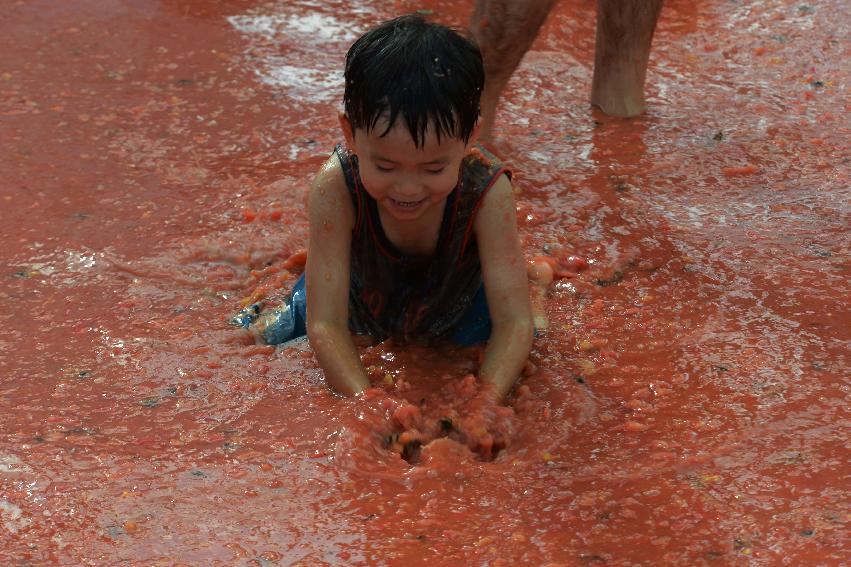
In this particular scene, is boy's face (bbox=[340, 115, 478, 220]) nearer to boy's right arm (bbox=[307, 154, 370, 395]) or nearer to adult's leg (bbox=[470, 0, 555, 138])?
boy's right arm (bbox=[307, 154, 370, 395])

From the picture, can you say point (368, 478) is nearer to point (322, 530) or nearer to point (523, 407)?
point (322, 530)

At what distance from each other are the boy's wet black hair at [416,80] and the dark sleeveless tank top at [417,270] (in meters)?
0.24

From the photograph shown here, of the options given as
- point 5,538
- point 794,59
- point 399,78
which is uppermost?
point 399,78

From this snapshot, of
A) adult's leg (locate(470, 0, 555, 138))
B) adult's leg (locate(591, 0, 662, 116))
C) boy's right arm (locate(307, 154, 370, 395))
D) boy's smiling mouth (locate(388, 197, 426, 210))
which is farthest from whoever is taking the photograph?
adult's leg (locate(591, 0, 662, 116))

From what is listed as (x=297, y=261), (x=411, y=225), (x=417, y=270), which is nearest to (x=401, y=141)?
(x=411, y=225)

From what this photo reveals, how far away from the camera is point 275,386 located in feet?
8.12

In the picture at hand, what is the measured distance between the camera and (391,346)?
8.80ft

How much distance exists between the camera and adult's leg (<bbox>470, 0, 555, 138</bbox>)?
324 cm

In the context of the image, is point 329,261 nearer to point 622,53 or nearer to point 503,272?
point 503,272

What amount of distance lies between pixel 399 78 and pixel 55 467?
1.02m

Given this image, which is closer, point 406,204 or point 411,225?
point 406,204

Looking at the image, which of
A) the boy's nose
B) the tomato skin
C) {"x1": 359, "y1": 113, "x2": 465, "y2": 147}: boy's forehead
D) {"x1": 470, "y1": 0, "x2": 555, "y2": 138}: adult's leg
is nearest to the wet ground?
the tomato skin

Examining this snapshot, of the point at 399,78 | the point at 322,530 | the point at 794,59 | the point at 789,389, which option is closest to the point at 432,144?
the point at 399,78

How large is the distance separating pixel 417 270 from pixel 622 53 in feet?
5.17
